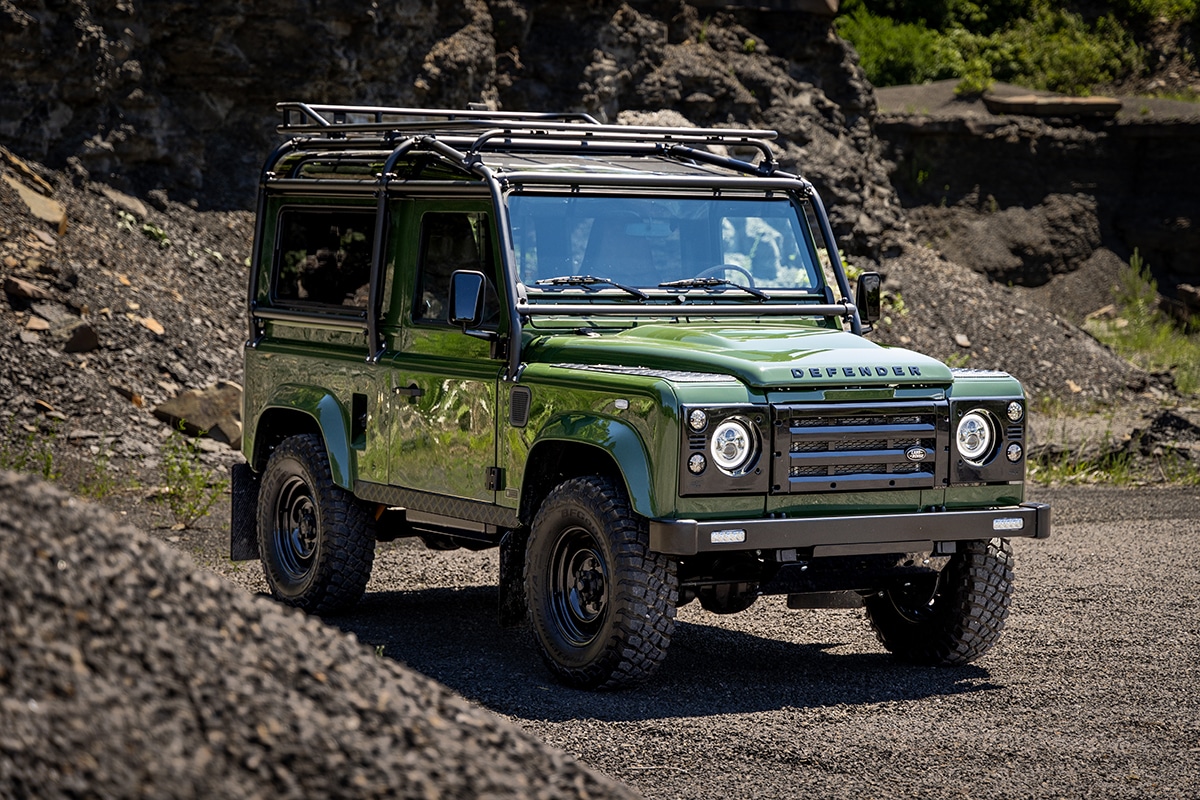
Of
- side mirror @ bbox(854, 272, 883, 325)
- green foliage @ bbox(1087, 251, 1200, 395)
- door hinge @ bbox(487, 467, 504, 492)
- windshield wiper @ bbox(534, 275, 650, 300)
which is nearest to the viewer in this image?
door hinge @ bbox(487, 467, 504, 492)

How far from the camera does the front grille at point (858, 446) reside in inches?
277

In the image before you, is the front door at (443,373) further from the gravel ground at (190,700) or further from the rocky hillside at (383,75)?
the rocky hillside at (383,75)

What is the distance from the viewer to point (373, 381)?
873 centimetres

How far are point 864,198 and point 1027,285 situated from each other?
4.94m

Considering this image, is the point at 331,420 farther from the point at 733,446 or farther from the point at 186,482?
the point at 186,482

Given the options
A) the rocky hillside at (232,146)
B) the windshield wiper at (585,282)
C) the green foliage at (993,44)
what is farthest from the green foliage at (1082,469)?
A: the green foliage at (993,44)

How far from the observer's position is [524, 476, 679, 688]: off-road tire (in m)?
6.95

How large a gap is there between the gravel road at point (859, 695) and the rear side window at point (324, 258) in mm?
1809

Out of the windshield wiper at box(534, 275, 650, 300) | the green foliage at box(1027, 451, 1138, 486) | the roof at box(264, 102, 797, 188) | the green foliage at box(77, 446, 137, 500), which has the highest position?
the roof at box(264, 102, 797, 188)

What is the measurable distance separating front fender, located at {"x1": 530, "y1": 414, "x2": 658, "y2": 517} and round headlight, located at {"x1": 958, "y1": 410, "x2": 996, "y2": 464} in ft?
5.10

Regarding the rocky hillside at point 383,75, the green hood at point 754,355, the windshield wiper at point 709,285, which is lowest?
the green hood at point 754,355

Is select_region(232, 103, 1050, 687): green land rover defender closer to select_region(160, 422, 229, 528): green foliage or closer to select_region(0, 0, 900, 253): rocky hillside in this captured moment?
select_region(160, 422, 229, 528): green foliage

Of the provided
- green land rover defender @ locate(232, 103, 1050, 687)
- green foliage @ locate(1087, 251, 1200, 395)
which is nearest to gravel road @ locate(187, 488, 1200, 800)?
green land rover defender @ locate(232, 103, 1050, 687)

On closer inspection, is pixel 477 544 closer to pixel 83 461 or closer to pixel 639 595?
pixel 639 595
